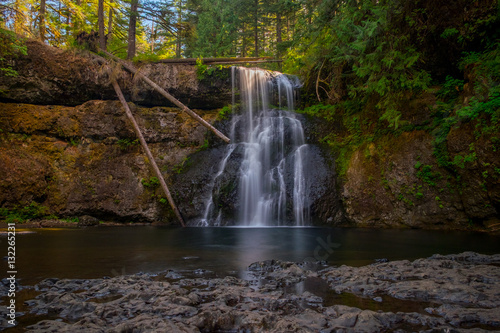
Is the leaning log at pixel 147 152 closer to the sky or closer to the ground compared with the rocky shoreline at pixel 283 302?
closer to the sky

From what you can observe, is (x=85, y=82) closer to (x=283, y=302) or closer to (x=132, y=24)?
(x=132, y=24)

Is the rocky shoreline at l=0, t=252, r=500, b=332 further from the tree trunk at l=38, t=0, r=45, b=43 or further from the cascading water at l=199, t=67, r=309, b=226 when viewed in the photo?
the tree trunk at l=38, t=0, r=45, b=43

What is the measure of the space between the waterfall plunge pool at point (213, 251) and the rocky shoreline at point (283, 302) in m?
0.77

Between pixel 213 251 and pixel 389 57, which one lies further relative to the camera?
pixel 389 57

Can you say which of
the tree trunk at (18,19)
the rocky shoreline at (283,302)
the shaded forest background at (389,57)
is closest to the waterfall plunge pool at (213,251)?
the rocky shoreline at (283,302)

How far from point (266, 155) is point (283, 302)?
10657 millimetres

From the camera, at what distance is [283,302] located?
3.04 meters

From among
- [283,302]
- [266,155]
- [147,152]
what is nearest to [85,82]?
[147,152]

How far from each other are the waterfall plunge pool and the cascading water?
2714mm

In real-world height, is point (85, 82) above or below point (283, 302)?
above

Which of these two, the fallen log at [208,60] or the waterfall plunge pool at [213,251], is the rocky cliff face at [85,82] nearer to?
the fallen log at [208,60]

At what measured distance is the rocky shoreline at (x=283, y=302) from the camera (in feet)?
8.30

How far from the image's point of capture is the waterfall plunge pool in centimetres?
494

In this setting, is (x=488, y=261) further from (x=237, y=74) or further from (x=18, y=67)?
(x=18, y=67)
